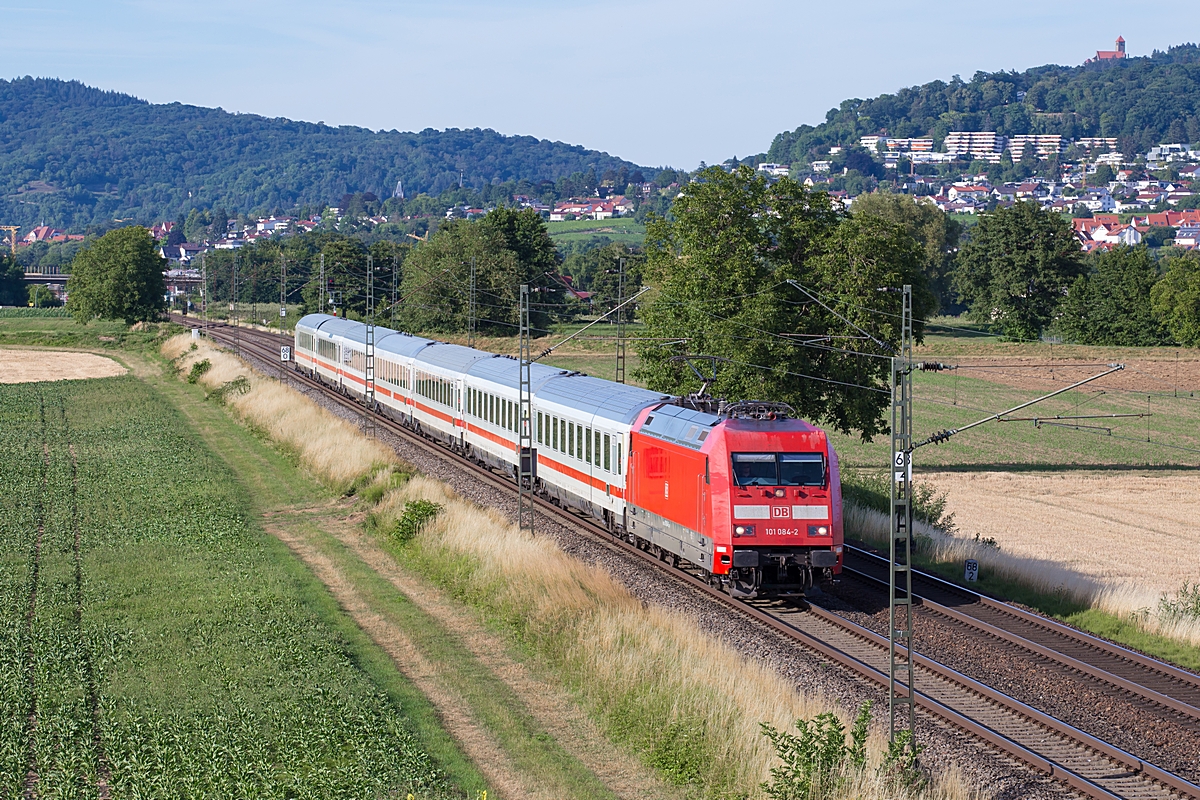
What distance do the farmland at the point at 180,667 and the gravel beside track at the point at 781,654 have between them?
6.12 metres

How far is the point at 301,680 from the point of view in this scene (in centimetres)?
1892

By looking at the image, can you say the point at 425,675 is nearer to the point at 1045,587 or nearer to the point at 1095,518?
the point at 1045,587

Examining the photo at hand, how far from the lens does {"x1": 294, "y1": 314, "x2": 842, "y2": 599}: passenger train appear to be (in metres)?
23.5

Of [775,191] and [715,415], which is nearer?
[715,415]

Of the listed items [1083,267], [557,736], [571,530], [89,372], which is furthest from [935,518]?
[1083,267]

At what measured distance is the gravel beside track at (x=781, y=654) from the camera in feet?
51.8

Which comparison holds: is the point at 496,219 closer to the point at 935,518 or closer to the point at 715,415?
the point at 935,518

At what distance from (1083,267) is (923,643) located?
A: 10367 cm

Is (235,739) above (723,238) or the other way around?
the other way around

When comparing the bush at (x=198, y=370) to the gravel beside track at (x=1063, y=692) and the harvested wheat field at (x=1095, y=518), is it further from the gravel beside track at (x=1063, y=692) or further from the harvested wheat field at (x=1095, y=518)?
the gravel beside track at (x=1063, y=692)

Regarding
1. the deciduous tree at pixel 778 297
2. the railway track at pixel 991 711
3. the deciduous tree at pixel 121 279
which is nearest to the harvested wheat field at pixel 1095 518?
the deciduous tree at pixel 778 297

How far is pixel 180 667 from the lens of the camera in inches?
779

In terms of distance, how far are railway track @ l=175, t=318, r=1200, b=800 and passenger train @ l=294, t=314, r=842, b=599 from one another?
758 millimetres

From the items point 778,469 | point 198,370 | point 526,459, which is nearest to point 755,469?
point 778,469
